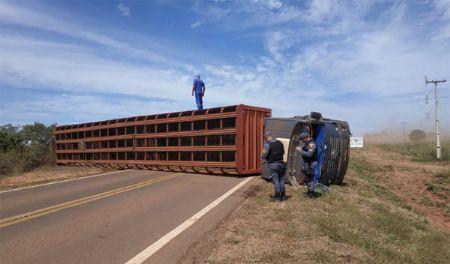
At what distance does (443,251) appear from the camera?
979 cm

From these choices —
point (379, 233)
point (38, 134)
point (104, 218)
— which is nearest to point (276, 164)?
point (379, 233)

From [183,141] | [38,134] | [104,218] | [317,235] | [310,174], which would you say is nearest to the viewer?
[317,235]

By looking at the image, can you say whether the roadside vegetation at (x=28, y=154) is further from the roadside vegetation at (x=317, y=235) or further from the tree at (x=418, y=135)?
the tree at (x=418, y=135)

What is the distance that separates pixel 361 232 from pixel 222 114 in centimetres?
839

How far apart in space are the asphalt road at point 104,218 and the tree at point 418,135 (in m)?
133

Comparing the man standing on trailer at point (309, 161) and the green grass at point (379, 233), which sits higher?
the man standing on trailer at point (309, 161)

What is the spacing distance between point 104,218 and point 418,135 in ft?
463

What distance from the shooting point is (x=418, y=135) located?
453ft

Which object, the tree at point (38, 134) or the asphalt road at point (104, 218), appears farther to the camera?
the tree at point (38, 134)

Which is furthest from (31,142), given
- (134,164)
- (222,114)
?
(222,114)

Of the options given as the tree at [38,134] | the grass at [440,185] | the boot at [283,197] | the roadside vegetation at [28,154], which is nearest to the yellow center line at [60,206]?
the boot at [283,197]

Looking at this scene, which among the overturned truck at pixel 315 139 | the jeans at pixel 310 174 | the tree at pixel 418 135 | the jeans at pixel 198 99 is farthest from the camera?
the tree at pixel 418 135

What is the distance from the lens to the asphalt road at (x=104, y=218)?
690 cm

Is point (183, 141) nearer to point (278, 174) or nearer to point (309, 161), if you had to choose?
point (309, 161)
